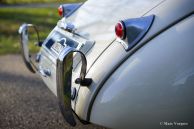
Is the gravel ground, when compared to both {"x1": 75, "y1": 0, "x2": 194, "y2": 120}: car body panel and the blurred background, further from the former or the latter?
{"x1": 75, "y1": 0, "x2": 194, "y2": 120}: car body panel

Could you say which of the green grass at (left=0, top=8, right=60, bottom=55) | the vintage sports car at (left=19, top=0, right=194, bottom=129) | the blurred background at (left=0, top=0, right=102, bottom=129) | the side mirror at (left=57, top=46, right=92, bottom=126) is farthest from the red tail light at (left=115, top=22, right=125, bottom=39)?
the green grass at (left=0, top=8, right=60, bottom=55)

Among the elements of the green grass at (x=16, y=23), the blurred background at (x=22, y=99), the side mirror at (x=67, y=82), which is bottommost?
the green grass at (x=16, y=23)

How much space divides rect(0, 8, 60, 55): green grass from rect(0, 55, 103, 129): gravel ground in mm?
2062

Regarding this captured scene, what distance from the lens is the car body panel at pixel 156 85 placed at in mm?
2850

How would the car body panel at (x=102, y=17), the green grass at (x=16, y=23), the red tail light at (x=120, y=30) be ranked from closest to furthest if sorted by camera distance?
the red tail light at (x=120, y=30) < the car body panel at (x=102, y=17) < the green grass at (x=16, y=23)

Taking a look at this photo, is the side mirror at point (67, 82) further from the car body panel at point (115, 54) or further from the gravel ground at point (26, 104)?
the gravel ground at point (26, 104)

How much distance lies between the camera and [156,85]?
2852 millimetres

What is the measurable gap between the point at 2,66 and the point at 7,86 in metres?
1.27

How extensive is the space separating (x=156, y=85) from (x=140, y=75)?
0.43 feet

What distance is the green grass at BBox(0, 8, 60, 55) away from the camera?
26.9 feet

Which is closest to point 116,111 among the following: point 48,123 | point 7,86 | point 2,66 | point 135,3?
point 135,3

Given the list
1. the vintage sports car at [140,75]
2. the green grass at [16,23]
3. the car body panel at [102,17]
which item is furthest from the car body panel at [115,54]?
the green grass at [16,23]

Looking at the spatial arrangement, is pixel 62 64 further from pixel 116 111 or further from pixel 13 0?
pixel 13 0

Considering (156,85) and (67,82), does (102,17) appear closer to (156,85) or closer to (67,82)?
(67,82)
